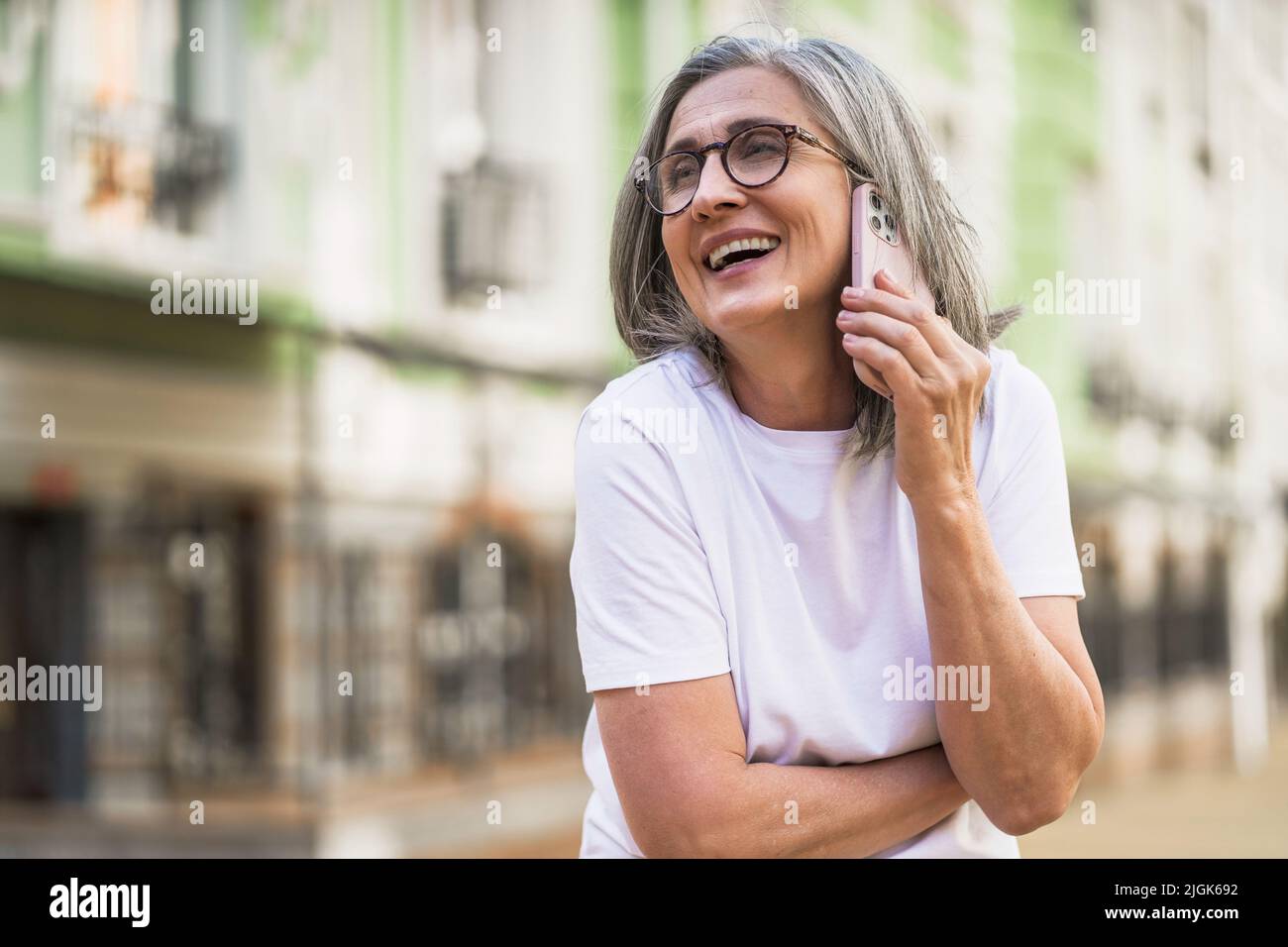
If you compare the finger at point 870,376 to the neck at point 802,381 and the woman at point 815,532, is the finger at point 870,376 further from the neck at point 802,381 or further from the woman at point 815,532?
the neck at point 802,381

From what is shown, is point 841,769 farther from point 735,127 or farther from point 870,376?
point 735,127

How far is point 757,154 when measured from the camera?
5.32ft

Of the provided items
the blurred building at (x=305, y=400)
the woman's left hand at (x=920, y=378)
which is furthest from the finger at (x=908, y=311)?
the blurred building at (x=305, y=400)

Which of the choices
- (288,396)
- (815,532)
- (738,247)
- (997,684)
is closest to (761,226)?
(738,247)

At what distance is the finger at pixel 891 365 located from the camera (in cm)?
148

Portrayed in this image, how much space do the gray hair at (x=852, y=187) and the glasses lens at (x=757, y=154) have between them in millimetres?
54

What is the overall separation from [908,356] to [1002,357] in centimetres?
27

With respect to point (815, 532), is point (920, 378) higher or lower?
higher

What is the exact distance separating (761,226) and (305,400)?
6983 millimetres

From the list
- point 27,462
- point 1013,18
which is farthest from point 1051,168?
point 27,462

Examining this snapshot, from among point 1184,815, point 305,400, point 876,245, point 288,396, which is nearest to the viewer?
point 876,245

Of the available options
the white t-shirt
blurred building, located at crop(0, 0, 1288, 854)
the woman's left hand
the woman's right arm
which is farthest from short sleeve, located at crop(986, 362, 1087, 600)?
blurred building, located at crop(0, 0, 1288, 854)
